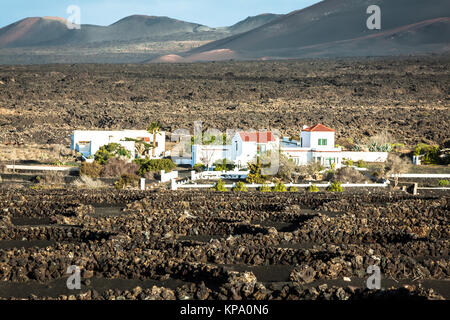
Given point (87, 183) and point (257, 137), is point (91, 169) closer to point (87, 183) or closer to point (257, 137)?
point (87, 183)

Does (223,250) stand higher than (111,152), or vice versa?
(223,250)

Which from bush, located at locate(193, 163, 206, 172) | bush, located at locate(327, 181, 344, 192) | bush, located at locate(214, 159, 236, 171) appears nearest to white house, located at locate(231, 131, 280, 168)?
bush, located at locate(214, 159, 236, 171)

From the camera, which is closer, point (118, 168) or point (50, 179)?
point (50, 179)

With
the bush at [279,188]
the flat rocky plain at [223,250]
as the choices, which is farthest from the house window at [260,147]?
the flat rocky plain at [223,250]

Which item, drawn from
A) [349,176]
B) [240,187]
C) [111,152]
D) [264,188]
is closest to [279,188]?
[264,188]

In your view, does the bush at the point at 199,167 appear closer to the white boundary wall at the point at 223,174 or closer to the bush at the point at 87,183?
the white boundary wall at the point at 223,174

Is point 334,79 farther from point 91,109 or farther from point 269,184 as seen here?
point 269,184

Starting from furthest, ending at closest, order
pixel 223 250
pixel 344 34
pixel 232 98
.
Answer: pixel 344 34 → pixel 232 98 → pixel 223 250
